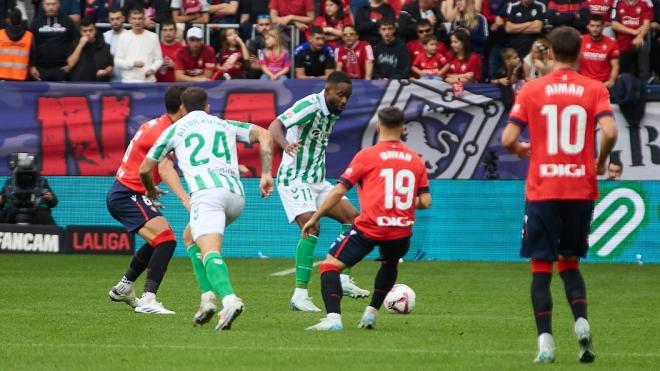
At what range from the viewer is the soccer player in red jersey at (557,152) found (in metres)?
8.95

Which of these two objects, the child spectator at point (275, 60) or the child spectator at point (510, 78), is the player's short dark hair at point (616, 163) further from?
the child spectator at point (275, 60)

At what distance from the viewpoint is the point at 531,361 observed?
30.1ft

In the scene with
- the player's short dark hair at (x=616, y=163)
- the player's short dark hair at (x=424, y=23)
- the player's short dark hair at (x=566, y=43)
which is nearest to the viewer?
the player's short dark hair at (x=566, y=43)

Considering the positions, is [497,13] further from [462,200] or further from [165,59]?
[165,59]

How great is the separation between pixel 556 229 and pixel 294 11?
558 inches

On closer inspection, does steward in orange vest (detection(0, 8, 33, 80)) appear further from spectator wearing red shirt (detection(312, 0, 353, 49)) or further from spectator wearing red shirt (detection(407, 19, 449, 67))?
spectator wearing red shirt (detection(407, 19, 449, 67))

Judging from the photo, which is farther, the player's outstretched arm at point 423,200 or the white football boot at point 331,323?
the white football boot at point 331,323

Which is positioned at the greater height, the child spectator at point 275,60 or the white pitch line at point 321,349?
the white pitch line at point 321,349

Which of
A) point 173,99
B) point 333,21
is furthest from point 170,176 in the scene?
point 333,21

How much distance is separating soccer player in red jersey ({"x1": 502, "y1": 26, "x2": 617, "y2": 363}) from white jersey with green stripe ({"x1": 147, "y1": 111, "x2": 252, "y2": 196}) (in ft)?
9.16

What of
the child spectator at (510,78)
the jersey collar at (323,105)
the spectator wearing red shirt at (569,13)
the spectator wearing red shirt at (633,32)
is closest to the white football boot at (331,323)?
the jersey collar at (323,105)

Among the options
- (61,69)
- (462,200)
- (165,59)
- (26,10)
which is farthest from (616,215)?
(26,10)

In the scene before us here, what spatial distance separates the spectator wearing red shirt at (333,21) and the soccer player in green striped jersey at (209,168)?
1118 centimetres

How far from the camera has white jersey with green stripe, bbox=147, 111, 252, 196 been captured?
1082 cm
